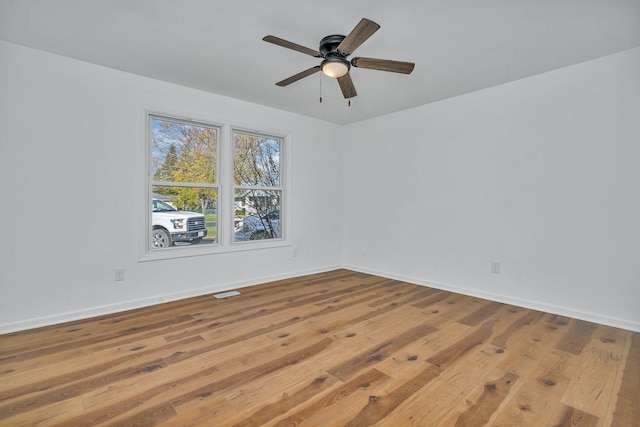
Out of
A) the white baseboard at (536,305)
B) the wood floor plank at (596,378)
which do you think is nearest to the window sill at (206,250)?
the white baseboard at (536,305)

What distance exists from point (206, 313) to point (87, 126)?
83.3 inches

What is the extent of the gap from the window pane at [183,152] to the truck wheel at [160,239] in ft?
1.95

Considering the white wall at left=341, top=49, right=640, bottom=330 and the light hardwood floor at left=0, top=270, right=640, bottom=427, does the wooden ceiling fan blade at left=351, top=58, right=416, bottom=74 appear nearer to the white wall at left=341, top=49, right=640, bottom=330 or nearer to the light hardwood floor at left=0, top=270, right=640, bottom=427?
the white wall at left=341, top=49, right=640, bottom=330

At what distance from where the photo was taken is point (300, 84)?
11.6ft

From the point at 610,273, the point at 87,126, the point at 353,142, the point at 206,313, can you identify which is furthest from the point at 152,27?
the point at 610,273

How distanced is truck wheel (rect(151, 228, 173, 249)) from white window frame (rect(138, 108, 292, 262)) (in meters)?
0.07

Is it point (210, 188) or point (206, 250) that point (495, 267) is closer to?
point (206, 250)

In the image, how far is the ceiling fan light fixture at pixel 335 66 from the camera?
2.37 m

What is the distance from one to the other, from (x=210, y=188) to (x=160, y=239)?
83 centimetres

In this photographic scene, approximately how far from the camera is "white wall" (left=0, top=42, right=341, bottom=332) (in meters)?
2.70

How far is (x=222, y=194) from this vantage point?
402 centimetres

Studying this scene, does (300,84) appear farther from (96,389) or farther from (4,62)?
(96,389)

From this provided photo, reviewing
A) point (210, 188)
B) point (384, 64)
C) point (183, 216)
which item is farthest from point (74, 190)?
point (384, 64)

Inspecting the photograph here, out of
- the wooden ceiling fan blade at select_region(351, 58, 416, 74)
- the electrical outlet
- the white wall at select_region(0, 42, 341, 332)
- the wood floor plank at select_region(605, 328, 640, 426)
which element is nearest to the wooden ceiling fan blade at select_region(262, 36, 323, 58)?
the wooden ceiling fan blade at select_region(351, 58, 416, 74)
